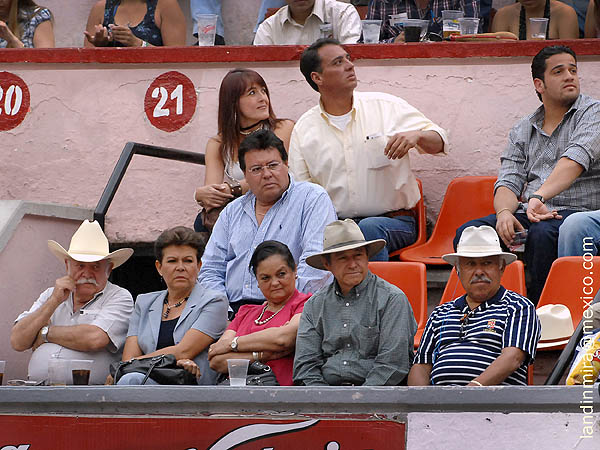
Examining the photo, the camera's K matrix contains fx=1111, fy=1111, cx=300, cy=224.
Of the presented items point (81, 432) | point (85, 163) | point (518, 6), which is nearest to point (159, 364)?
point (81, 432)

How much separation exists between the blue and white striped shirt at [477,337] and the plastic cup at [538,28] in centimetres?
295

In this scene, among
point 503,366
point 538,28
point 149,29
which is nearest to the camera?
point 503,366

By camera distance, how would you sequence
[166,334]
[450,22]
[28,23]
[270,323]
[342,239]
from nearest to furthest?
[342,239], [270,323], [166,334], [450,22], [28,23]

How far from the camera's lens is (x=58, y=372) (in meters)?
5.12

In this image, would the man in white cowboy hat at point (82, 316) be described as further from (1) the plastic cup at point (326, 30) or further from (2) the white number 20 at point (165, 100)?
(1) the plastic cup at point (326, 30)

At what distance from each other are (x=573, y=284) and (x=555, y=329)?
355 millimetres

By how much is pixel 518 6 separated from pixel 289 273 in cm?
338

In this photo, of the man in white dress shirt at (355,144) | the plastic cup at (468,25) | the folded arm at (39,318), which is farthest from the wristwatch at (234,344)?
the plastic cup at (468,25)

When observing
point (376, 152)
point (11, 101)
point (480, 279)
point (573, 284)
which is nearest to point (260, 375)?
point (480, 279)

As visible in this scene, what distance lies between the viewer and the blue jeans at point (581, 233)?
18.0ft

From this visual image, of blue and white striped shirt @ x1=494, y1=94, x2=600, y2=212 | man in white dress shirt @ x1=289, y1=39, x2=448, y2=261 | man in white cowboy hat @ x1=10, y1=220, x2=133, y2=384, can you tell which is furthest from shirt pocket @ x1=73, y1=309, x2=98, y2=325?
blue and white striped shirt @ x1=494, y1=94, x2=600, y2=212

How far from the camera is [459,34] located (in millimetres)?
7180

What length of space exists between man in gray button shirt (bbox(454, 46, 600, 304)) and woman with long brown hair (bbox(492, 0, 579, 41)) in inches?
49.1

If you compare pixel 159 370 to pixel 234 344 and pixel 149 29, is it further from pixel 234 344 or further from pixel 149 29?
pixel 149 29
